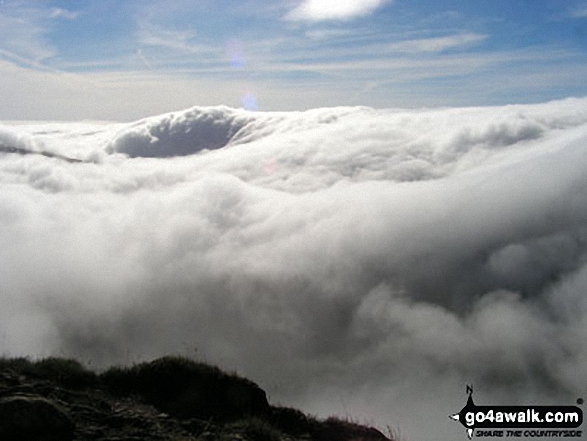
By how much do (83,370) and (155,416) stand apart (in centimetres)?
237

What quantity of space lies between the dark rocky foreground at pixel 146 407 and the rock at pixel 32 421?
0.01 m

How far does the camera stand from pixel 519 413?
12102 millimetres

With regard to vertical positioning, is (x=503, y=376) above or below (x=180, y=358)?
above

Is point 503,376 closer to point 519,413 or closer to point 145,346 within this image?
point 145,346

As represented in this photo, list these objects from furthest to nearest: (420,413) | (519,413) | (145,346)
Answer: (145,346)
(420,413)
(519,413)

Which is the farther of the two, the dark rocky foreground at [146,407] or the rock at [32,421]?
the dark rocky foreground at [146,407]

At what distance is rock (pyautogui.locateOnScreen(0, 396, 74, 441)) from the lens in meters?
7.01

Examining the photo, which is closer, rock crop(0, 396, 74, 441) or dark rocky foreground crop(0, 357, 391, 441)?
rock crop(0, 396, 74, 441)

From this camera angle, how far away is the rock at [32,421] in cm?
701

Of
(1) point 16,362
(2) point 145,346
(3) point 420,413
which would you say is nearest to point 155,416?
(1) point 16,362

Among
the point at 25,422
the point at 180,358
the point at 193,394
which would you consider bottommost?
the point at 25,422

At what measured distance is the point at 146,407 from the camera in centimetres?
942

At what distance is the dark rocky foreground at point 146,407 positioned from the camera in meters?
7.45

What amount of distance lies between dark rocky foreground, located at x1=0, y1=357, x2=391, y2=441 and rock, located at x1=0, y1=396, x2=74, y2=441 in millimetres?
13
